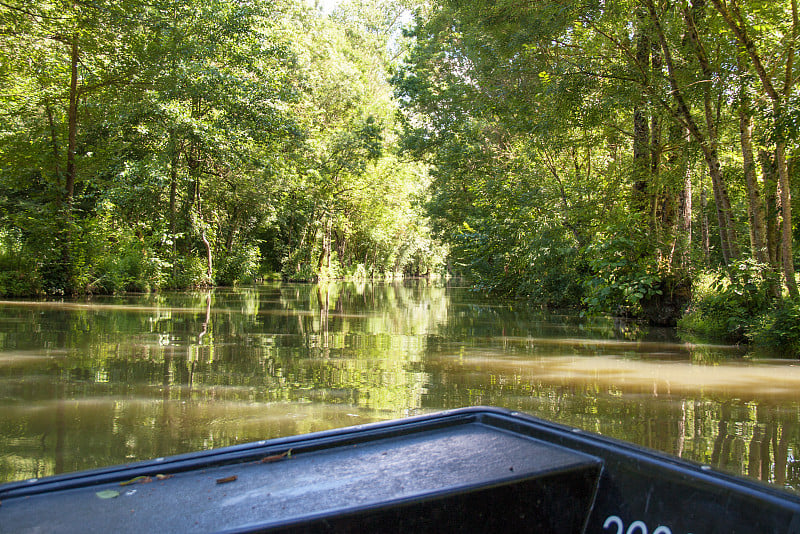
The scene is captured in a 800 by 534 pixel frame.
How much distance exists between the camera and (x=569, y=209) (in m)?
15.3

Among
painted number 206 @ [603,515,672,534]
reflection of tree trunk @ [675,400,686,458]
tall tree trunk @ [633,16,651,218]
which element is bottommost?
reflection of tree trunk @ [675,400,686,458]

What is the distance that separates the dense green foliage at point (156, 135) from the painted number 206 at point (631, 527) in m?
14.2

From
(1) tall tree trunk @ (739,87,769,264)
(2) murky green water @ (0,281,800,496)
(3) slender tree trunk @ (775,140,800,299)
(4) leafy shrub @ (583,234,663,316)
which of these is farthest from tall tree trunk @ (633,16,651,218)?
(2) murky green water @ (0,281,800,496)

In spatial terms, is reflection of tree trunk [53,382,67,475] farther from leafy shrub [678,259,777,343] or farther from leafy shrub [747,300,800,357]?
leafy shrub [678,259,777,343]

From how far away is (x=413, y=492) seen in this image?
1.64 metres

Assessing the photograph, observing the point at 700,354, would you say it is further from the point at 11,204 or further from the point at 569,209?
the point at 11,204

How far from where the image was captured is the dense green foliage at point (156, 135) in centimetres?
1678

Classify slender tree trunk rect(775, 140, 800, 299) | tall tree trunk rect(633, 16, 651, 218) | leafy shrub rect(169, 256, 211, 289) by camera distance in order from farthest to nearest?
leafy shrub rect(169, 256, 211, 289) → tall tree trunk rect(633, 16, 651, 218) → slender tree trunk rect(775, 140, 800, 299)

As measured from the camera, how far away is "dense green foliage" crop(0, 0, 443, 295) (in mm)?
16781

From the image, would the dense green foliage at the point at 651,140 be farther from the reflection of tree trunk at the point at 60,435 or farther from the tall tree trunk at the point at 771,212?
→ the reflection of tree trunk at the point at 60,435

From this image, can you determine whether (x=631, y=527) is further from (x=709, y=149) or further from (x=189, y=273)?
(x=189, y=273)

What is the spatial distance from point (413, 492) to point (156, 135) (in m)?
23.4

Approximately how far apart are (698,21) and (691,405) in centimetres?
712

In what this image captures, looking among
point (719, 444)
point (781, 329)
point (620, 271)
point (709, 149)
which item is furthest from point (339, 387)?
point (620, 271)
